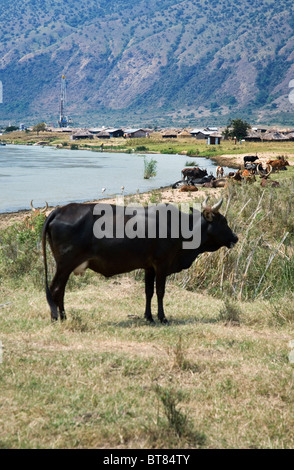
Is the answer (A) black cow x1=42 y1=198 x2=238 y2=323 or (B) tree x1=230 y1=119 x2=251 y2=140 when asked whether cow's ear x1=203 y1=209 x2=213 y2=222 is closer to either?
(A) black cow x1=42 y1=198 x2=238 y2=323

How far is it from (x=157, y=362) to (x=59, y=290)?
1985mm

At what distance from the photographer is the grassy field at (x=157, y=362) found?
408 centimetres

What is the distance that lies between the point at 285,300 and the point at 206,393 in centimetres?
357

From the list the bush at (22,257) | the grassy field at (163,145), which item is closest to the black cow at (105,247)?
the bush at (22,257)

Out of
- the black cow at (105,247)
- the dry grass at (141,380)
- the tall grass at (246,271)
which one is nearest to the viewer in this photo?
the dry grass at (141,380)

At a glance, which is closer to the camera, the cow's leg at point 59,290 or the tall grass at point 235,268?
the cow's leg at point 59,290

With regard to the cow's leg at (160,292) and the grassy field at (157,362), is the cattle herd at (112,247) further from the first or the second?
the grassy field at (157,362)

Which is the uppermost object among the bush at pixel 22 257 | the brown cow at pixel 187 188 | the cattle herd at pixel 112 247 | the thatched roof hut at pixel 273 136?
the cattle herd at pixel 112 247

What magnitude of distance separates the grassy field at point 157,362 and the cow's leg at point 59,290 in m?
0.19

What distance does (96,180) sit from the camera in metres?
41.9

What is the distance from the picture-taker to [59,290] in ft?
22.6

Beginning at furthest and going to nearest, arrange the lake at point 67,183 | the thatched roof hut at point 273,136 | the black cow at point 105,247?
the thatched roof hut at point 273,136 < the lake at point 67,183 < the black cow at point 105,247

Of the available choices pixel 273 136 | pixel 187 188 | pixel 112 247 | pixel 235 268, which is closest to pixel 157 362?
pixel 112 247

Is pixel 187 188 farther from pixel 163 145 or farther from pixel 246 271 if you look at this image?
pixel 163 145
